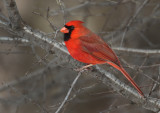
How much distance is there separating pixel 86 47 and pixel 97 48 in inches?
7.3

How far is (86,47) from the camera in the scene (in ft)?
11.4

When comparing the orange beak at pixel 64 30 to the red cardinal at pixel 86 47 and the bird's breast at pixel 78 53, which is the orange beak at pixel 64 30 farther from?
the bird's breast at pixel 78 53

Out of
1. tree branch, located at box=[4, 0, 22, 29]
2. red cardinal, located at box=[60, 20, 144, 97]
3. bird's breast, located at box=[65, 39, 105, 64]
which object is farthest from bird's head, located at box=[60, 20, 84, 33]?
tree branch, located at box=[4, 0, 22, 29]

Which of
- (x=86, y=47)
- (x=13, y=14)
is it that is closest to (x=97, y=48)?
(x=86, y=47)

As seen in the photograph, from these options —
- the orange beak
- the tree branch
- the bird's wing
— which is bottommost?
Answer: the bird's wing

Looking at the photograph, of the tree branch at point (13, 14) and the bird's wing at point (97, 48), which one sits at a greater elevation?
the tree branch at point (13, 14)

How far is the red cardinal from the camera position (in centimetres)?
331

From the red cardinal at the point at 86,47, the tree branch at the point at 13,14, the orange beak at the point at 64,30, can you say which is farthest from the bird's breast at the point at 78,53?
the tree branch at the point at 13,14

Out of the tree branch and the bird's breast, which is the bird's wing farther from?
the tree branch

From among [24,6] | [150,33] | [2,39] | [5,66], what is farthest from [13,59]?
[150,33]

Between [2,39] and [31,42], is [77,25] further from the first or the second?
[2,39]

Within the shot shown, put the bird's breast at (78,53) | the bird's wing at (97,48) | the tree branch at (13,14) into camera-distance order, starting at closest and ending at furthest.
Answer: the tree branch at (13,14), the bird's breast at (78,53), the bird's wing at (97,48)

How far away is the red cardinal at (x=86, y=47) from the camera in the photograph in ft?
10.9

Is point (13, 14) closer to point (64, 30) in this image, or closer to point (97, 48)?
point (64, 30)
